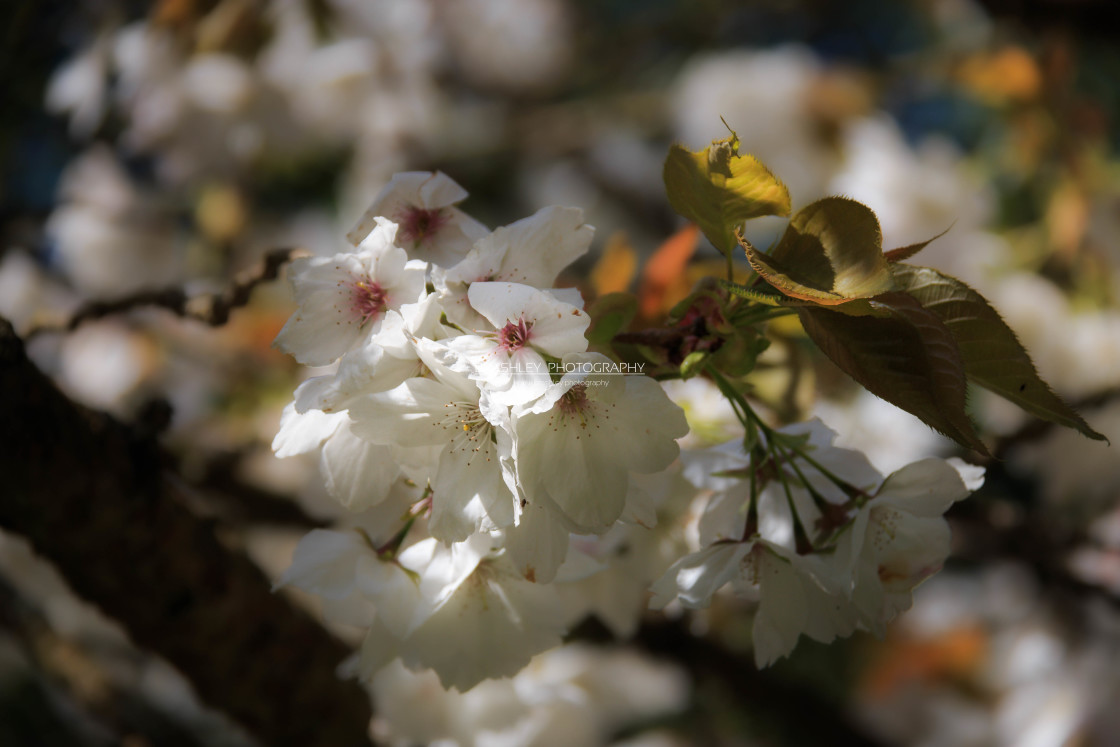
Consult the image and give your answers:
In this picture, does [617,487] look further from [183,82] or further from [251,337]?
[251,337]

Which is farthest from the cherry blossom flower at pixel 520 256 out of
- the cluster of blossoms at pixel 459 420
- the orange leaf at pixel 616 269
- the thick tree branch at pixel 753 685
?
the thick tree branch at pixel 753 685

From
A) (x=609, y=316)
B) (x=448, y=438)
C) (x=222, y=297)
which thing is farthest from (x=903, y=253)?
(x=222, y=297)

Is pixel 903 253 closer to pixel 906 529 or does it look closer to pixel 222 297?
pixel 906 529

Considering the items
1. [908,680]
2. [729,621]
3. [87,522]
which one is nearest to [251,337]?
[87,522]

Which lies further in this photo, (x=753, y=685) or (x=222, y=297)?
(x=753, y=685)

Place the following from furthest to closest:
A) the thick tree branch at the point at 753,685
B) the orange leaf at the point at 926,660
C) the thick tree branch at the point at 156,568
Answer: the orange leaf at the point at 926,660
the thick tree branch at the point at 753,685
the thick tree branch at the point at 156,568

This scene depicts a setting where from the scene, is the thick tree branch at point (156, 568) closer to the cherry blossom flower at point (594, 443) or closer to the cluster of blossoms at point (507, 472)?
the cluster of blossoms at point (507, 472)

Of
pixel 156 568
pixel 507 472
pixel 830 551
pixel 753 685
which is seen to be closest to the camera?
pixel 507 472
